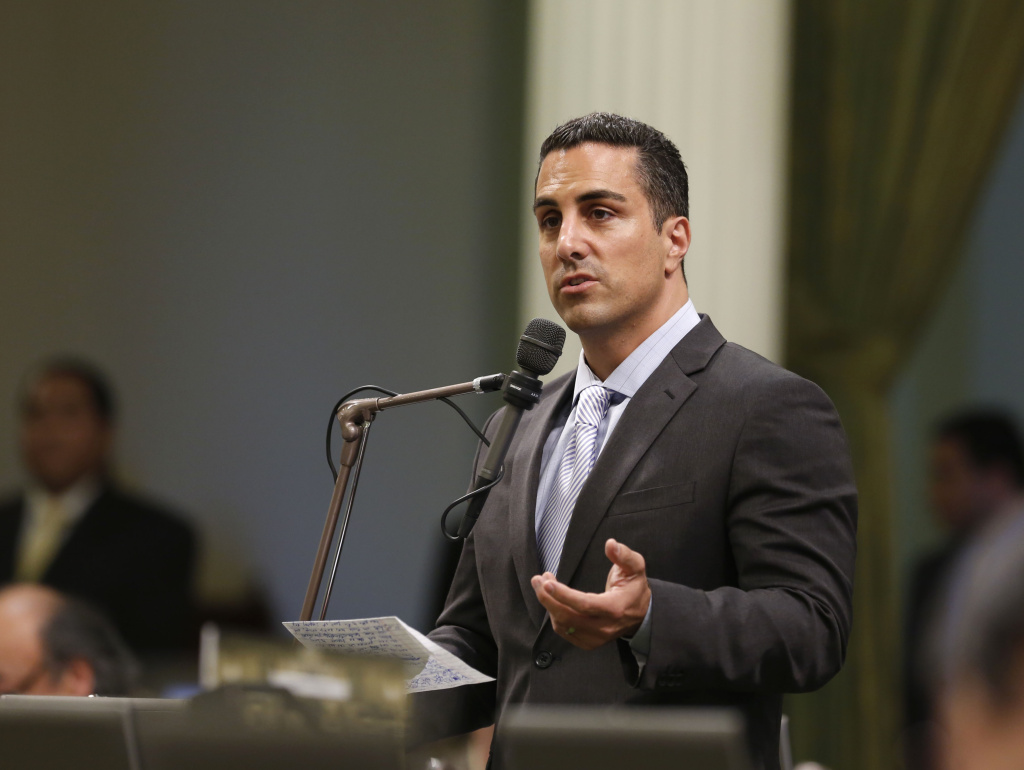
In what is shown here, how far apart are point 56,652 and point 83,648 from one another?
1.8 inches

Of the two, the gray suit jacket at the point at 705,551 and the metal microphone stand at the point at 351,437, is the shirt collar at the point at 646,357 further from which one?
the metal microphone stand at the point at 351,437

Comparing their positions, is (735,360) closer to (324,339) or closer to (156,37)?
(324,339)

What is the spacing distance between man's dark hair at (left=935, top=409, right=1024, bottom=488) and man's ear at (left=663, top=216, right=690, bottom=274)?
2364 mm

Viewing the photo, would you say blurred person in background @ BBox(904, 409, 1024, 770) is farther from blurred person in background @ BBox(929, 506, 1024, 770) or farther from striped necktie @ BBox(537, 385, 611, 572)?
blurred person in background @ BBox(929, 506, 1024, 770)

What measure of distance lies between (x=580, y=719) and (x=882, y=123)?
12.5 feet

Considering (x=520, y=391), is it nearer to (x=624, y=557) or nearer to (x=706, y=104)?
(x=624, y=557)

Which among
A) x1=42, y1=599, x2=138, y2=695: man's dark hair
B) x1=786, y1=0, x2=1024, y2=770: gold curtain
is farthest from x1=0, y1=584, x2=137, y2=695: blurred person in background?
x1=786, y1=0, x2=1024, y2=770: gold curtain

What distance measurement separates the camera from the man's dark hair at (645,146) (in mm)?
1676

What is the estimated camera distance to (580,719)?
80cm

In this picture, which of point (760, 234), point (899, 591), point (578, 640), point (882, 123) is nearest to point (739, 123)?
point (760, 234)

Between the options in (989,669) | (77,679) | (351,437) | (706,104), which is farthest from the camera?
(706,104)

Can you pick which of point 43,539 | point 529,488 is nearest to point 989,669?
point 529,488

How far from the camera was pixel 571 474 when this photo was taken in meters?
1.58

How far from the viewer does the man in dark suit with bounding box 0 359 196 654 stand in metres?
3.79
